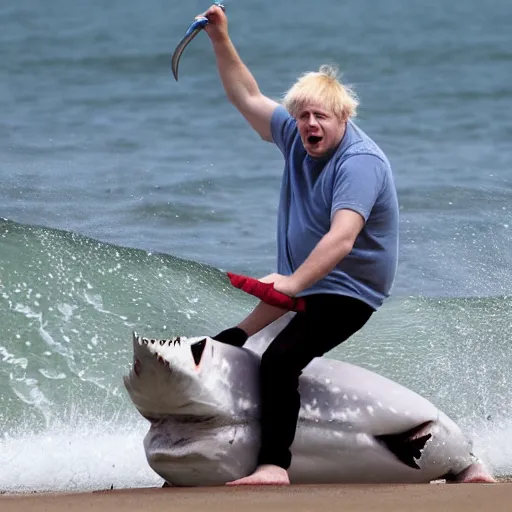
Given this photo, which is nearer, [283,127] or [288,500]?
[288,500]

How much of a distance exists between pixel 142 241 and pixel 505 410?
4496 millimetres

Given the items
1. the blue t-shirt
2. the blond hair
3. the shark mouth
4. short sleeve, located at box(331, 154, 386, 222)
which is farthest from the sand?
the blond hair

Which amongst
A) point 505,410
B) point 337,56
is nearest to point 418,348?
point 505,410

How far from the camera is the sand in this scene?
4070 mm

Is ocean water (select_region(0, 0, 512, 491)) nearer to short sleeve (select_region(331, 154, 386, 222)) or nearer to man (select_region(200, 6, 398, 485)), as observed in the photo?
man (select_region(200, 6, 398, 485))

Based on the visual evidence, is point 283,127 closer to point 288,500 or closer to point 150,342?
point 150,342

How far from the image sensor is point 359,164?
4.62 meters

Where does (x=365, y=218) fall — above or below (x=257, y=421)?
above

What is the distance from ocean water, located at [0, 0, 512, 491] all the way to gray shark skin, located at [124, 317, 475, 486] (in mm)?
992

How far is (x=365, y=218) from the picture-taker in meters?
4.55

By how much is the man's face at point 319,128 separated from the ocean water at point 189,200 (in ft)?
5.62

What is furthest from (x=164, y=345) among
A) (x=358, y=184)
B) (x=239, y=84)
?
(x=239, y=84)

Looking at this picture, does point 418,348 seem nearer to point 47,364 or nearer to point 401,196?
point 47,364

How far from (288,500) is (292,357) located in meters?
0.58
